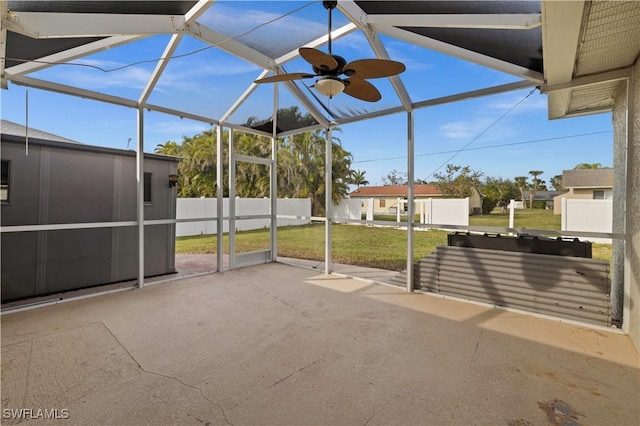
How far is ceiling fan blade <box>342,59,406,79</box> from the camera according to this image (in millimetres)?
2289

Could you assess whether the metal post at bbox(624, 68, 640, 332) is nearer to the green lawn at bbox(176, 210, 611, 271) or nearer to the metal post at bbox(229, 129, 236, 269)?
the green lawn at bbox(176, 210, 611, 271)

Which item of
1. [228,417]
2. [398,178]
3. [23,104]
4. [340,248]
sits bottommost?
[228,417]

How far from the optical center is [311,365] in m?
2.38

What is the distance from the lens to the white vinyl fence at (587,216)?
10.7ft

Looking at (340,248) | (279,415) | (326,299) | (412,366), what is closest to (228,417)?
(279,415)

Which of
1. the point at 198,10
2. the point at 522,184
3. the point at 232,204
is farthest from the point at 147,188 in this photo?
the point at 522,184

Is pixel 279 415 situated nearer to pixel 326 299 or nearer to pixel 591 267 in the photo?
pixel 326 299

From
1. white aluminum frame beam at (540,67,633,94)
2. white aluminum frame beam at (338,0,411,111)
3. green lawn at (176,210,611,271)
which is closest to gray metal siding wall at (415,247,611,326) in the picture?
green lawn at (176,210,611,271)

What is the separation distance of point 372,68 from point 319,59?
17.2 inches

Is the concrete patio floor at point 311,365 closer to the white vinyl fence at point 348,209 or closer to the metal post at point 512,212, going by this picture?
→ the metal post at point 512,212

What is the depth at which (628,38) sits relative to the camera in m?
2.37

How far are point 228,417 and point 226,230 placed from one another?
4192 millimetres

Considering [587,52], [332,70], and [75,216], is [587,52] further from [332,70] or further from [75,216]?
[75,216]

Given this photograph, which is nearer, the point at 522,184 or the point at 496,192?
the point at 522,184
